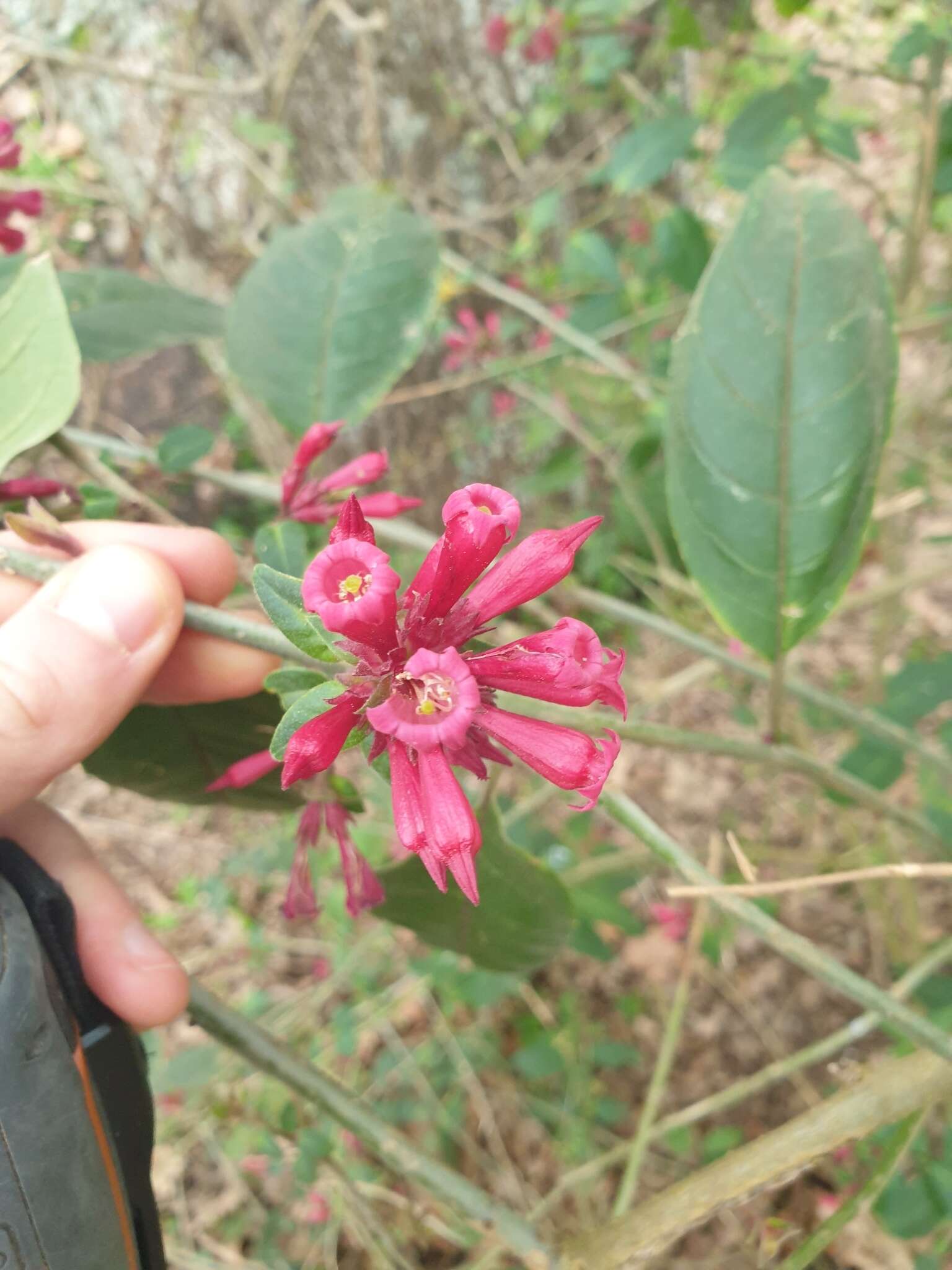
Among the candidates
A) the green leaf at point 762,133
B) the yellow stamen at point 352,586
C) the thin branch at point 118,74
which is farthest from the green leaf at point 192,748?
the thin branch at point 118,74

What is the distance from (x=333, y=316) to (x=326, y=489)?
592 mm

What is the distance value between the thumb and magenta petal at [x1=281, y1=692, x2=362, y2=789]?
0.41 m

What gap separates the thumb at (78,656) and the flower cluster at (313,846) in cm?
18

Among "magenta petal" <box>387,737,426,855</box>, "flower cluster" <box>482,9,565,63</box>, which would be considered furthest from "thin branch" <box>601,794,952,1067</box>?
"flower cluster" <box>482,9,565,63</box>

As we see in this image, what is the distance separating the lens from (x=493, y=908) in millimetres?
1354

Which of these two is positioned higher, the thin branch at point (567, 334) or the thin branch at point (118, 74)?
the thin branch at point (118, 74)

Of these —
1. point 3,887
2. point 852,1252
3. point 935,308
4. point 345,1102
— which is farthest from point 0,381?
point 852,1252

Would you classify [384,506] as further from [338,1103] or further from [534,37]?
[534,37]

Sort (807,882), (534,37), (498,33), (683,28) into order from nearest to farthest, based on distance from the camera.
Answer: (807,882)
(683,28)
(534,37)
(498,33)

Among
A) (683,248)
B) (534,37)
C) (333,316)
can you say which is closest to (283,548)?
(333,316)

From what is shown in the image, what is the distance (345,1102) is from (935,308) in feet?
8.82

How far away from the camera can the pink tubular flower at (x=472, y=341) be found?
11.5 ft

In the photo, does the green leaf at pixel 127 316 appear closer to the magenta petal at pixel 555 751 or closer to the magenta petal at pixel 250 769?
the magenta petal at pixel 250 769

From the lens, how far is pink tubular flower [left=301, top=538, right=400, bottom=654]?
752mm
